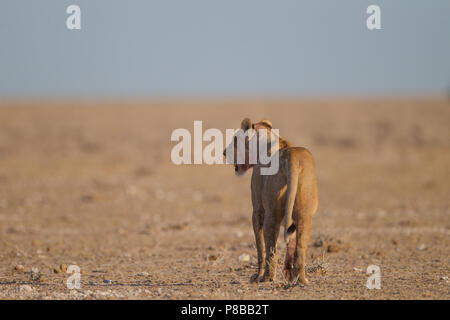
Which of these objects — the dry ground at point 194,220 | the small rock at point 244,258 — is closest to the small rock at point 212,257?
the dry ground at point 194,220

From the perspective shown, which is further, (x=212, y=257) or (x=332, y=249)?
(x=332, y=249)

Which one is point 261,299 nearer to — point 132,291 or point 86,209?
point 132,291

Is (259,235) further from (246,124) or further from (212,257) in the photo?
(212,257)

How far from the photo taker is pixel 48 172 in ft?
82.2

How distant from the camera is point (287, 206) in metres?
6.93

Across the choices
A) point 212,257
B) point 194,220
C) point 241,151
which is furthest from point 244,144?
point 194,220

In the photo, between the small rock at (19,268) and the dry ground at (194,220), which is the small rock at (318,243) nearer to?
the dry ground at (194,220)

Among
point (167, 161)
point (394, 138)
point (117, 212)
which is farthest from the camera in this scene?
point (394, 138)

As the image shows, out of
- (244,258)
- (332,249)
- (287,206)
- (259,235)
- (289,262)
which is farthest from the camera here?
(332,249)

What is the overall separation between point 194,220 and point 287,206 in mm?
7858

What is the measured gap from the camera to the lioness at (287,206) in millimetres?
7122

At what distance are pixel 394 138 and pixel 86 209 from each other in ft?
88.1
